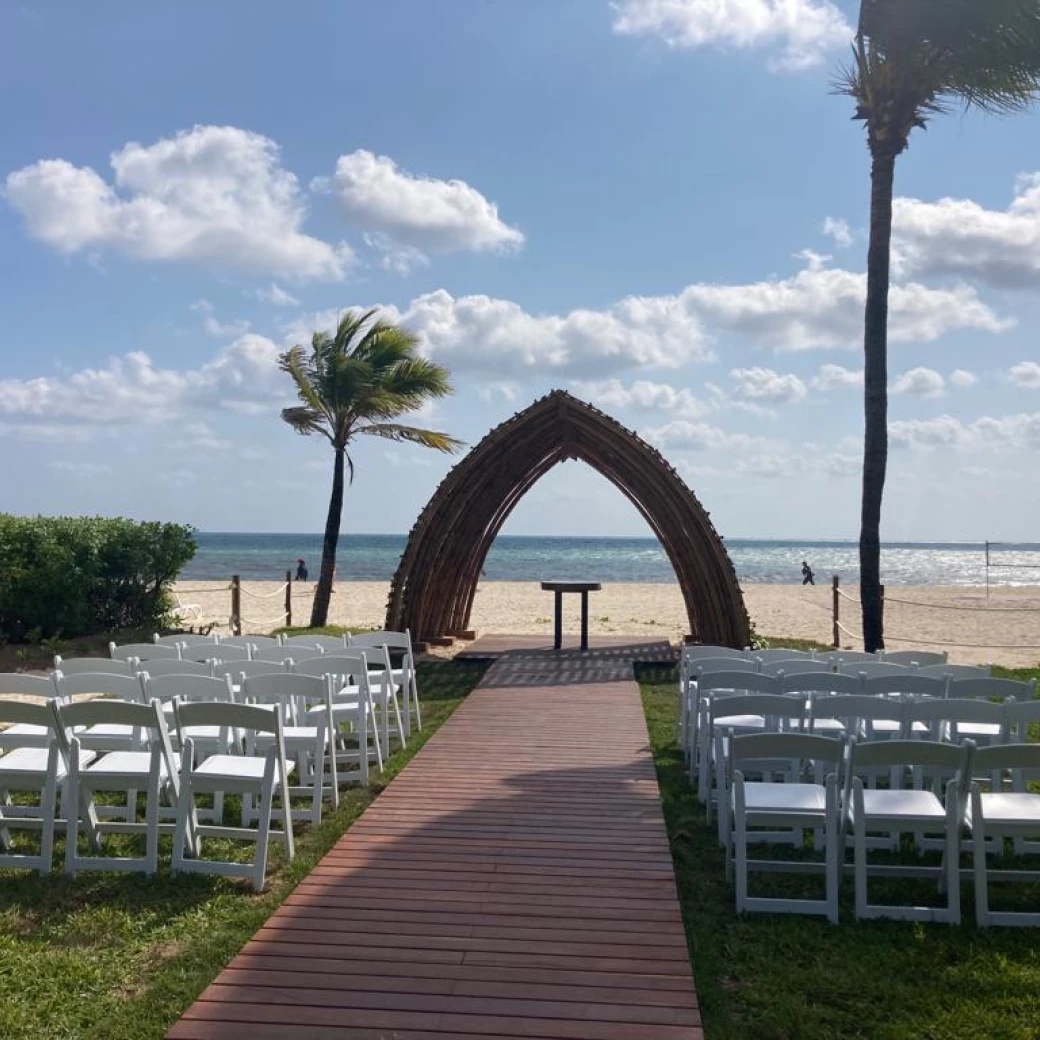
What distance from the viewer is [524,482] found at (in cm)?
1684

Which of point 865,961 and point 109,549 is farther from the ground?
point 109,549

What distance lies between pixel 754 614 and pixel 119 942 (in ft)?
84.6

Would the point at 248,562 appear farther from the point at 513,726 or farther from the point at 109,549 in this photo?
the point at 513,726

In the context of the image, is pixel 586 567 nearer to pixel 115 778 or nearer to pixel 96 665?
pixel 96 665

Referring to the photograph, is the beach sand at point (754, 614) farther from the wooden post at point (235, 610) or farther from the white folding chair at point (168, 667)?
the white folding chair at point (168, 667)

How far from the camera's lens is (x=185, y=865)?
5332 millimetres

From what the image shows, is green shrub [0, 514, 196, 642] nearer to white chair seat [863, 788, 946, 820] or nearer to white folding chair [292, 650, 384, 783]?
white folding chair [292, 650, 384, 783]

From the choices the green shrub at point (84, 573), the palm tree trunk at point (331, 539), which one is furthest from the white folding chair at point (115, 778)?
the palm tree trunk at point (331, 539)

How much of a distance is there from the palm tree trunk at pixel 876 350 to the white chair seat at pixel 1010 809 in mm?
7792

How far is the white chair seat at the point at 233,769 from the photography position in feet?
17.7

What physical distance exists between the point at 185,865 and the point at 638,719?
17.6 ft

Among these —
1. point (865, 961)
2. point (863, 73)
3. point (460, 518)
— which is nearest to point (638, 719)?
point (865, 961)

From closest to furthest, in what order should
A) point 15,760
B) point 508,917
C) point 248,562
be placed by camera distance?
point 508,917 < point 15,760 < point 248,562

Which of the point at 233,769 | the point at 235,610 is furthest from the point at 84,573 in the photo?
the point at 233,769
